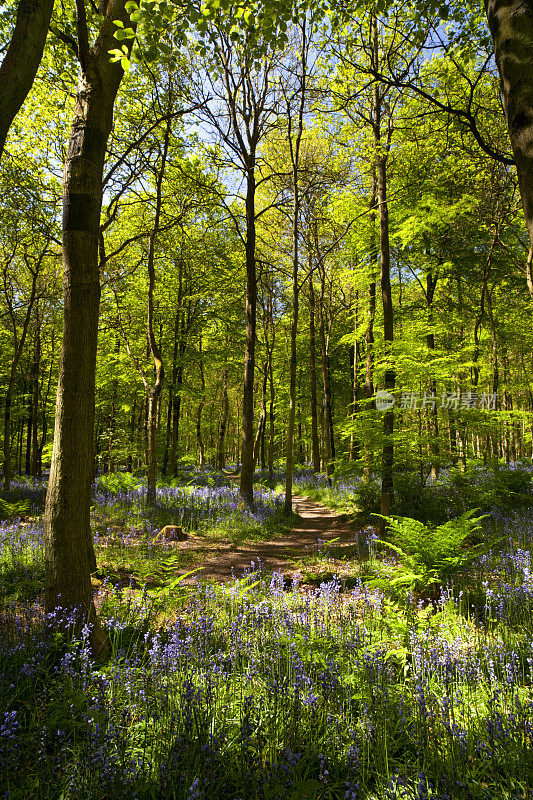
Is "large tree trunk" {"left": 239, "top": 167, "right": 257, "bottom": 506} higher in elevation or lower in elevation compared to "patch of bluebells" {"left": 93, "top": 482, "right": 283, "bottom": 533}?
higher

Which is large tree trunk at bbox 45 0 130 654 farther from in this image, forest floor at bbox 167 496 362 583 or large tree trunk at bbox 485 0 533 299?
large tree trunk at bbox 485 0 533 299

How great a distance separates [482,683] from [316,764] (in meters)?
1.37

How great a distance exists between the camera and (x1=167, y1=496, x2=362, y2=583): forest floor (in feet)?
20.4

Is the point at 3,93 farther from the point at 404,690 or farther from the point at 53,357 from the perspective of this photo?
the point at 53,357

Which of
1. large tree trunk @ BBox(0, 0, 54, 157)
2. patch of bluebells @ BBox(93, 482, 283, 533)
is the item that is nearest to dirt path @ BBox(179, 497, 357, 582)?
patch of bluebells @ BBox(93, 482, 283, 533)

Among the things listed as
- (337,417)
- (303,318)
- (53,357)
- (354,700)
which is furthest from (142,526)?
(337,417)

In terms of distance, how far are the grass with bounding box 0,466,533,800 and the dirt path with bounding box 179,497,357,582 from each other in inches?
63.9

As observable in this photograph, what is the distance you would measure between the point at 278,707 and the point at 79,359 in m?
3.17

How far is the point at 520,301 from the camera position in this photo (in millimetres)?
16547

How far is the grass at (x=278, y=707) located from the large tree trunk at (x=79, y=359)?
46cm

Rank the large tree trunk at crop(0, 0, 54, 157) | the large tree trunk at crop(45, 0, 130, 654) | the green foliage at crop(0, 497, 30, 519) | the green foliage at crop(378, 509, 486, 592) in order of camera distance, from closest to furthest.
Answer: the large tree trunk at crop(0, 0, 54, 157) < the large tree trunk at crop(45, 0, 130, 654) < the green foliage at crop(378, 509, 486, 592) < the green foliage at crop(0, 497, 30, 519)

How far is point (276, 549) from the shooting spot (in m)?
7.87
